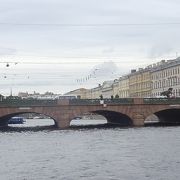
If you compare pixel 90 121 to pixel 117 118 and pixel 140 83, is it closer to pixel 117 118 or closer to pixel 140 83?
pixel 140 83

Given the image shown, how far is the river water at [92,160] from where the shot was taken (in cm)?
2931

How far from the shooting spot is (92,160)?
3481 cm

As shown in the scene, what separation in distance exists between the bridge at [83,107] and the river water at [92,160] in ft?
81.0

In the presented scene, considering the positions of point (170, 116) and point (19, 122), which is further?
point (19, 122)

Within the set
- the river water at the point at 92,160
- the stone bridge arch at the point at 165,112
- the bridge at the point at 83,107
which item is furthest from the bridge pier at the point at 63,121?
the river water at the point at 92,160

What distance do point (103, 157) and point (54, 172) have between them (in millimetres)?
6390

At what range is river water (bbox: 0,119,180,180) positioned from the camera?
29.3m

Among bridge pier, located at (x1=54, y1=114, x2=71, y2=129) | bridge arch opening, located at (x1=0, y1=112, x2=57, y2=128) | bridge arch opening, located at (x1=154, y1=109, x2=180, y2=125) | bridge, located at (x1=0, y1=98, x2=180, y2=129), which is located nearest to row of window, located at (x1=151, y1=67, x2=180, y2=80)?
bridge arch opening, located at (x1=0, y1=112, x2=57, y2=128)

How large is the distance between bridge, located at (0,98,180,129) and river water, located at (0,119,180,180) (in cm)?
2468

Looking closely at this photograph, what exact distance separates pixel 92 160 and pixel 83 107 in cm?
4124

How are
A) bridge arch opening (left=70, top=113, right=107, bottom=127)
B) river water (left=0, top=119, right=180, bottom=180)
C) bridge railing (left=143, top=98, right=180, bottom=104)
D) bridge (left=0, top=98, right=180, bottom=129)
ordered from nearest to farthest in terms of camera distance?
river water (left=0, top=119, right=180, bottom=180)
bridge (left=0, top=98, right=180, bottom=129)
bridge railing (left=143, top=98, right=180, bottom=104)
bridge arch opening (left=70, top=113, right=107, bottom=127)

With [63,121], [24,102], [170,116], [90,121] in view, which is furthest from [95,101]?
[90,121]

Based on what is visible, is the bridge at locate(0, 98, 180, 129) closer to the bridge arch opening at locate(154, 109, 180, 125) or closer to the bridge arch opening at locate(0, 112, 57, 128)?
the bridge arch opening at locate(0, 112, 57, 128)

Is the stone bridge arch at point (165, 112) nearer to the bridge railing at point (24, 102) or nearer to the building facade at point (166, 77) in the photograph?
the bridge railing at point (24, 102)
